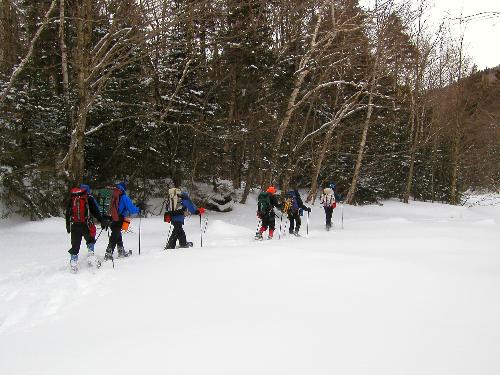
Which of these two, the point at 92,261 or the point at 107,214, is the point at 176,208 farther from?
the point at 92,261

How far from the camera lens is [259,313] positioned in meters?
4.77

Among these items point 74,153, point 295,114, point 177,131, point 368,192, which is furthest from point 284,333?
point 368,192

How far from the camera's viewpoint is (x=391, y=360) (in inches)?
139

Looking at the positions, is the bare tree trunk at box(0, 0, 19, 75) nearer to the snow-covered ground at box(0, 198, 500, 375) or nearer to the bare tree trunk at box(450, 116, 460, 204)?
the snow-covered ground at box(0, 198, 500, 375)

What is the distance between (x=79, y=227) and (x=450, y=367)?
21.5ft

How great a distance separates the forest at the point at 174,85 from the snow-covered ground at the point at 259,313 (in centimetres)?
641

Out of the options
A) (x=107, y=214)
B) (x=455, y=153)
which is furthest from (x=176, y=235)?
(x=455, y=153)

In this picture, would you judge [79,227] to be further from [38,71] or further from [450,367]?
[38,71]

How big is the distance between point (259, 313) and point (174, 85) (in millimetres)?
14247

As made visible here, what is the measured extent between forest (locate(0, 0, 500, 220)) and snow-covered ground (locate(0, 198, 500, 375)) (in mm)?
6407

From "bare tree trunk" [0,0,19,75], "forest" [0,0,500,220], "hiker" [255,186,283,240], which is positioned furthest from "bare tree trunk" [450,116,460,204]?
"bare tree trunk" [0,0,19,75]

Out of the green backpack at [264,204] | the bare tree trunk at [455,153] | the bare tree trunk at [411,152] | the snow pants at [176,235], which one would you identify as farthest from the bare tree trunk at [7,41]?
the bare tree trunk at [455,153]

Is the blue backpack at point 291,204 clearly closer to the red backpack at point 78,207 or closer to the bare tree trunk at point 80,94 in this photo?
the red backpack at point 78,207

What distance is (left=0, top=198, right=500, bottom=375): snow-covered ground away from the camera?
12.0 feet
